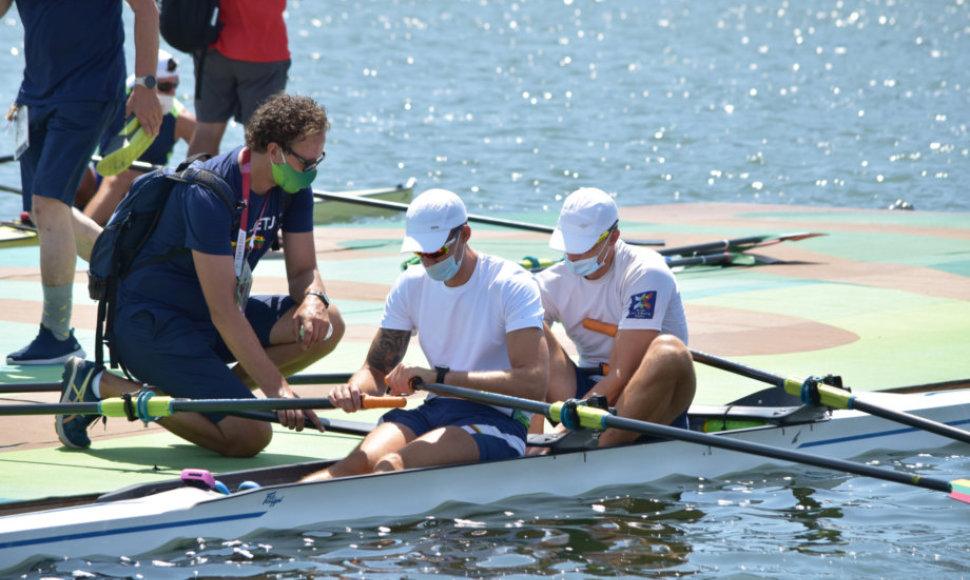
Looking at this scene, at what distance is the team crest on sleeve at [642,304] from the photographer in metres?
5.49

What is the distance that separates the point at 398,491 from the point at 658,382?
3.73ft

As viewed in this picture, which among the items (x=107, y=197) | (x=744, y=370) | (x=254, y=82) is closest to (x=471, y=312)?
(x=744, y=370)

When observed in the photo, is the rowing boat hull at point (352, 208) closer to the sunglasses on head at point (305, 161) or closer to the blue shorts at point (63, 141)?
the blue shorts at point (63, 141)

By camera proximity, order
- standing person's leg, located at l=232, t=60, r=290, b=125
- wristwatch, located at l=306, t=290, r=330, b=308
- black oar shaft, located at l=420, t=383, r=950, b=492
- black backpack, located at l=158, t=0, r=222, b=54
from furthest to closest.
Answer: standing person's leg, located at l=232, t=60, r=290, b=125, black backpack, located at l=158, t=0, r=222, b=54, wristwatch, located at l=306, t=290, r=330, b=308, black oar shaft, located at l=420, t=383, r=950, b=492

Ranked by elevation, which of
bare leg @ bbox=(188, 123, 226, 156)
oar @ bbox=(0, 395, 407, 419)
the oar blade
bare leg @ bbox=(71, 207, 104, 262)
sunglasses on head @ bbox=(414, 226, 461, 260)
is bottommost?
the oar blade

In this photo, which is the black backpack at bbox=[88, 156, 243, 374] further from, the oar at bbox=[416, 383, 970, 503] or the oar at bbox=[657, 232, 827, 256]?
the oar at bbox=[657, 232, 827, 256]

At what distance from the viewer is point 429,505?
503 cm

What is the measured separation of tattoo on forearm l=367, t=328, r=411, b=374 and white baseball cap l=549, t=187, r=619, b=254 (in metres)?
0.75

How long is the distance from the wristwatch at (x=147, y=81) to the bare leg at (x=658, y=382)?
2987mm

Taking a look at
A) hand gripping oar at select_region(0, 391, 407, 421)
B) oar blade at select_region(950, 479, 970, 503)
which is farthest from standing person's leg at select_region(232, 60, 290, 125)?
oar blade at select_region(950, 479, 970, 503)

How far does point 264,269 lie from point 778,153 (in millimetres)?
16135

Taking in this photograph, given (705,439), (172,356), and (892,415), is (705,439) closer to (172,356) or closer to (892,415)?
(892,415)

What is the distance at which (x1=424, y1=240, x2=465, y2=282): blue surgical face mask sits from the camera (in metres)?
5.04

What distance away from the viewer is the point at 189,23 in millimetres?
9773
